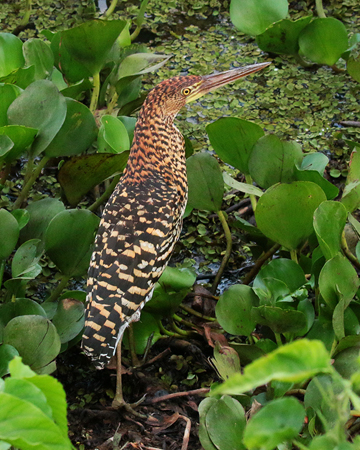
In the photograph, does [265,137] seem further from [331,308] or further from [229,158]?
[331,308]

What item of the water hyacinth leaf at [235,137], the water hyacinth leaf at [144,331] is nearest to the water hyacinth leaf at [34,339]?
the water hyacinth leaf at [144,331]

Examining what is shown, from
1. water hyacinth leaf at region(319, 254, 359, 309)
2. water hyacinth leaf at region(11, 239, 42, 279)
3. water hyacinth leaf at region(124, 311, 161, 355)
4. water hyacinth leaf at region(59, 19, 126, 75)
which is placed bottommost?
water hyacinth leaf at region(124, 311, 161, 355)

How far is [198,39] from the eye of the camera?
16.6ft

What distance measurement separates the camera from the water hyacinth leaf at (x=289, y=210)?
7.77ft

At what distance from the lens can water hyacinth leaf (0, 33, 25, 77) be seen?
10.9 ft

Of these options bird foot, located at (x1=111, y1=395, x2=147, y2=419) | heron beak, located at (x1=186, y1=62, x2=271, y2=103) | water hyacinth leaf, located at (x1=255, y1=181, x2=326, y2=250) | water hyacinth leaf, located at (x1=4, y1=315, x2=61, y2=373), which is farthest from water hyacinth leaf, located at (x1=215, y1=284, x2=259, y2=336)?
heron beak, located at (x1=186, y1=62, x2=271, y2=103)

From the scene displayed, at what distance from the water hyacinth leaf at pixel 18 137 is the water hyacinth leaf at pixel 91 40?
2.48 feet

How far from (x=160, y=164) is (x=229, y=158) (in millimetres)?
363

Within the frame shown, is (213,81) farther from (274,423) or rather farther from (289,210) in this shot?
(274,423)

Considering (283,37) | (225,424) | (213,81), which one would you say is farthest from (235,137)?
(283,37)

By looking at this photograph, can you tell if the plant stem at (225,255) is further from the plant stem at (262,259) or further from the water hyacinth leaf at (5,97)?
the water hyacinth leaf at (5,97)

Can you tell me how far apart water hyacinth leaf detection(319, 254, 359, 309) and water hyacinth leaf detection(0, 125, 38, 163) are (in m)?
1.38

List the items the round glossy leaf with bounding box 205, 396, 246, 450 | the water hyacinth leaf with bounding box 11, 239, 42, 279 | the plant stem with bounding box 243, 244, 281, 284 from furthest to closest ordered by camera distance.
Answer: the plant stem with bounding box 243, 244, 281, 284, the water hyacinth leaf with bounding box 11, 239, 42, 279, the round glossy leaf with bounding box 205, 396, 246, 450

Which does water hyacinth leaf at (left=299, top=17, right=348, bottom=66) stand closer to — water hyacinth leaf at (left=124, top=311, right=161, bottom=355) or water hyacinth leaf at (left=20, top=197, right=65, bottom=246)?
water hyacinth leaf at (left=20, top=197, right=65, bottom=246)
